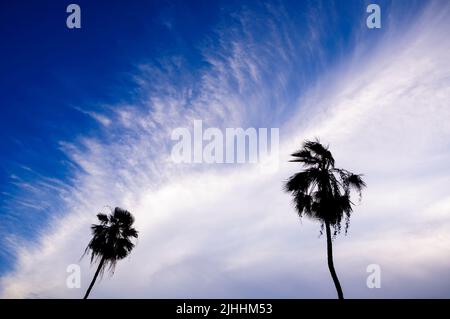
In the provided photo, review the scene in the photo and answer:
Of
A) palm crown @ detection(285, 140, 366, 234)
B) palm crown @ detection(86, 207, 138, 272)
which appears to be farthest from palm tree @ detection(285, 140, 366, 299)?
palm crown @ detection(86, 207, 138, 272)

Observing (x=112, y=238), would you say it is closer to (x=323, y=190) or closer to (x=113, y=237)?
(x=113, y=237)

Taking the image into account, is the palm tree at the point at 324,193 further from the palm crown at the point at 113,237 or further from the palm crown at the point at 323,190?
the palm crown at the point at 113,237

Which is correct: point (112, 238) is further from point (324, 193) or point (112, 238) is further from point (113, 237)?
point (324, 193)

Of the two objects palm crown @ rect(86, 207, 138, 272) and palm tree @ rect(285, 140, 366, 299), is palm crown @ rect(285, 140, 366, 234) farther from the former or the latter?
palm crown @ rect(86, 207, 138, 272)

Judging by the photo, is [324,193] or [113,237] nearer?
[324,193]

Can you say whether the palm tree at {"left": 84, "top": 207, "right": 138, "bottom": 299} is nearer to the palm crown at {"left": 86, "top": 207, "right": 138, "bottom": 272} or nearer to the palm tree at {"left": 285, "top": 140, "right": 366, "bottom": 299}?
the palm crown at {"left": 86, "top": 207, "right": 138, "bottom": 272}

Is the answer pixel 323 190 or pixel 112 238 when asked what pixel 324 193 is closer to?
pixel 323 190

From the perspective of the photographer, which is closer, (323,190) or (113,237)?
(323,190)

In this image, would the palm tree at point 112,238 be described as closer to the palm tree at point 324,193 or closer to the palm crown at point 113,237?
the palm crown at point 113,237

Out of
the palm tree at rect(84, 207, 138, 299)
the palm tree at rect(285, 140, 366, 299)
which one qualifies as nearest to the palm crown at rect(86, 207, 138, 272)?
the palm tree at rect(84, 207, 138, 299)

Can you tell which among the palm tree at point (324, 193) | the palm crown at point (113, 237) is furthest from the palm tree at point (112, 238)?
the palm tree at point (324, 193)

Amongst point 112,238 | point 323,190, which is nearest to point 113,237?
point 112,238

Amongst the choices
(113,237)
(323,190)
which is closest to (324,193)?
(323,190)
